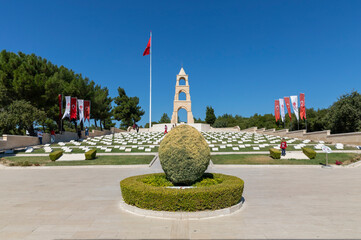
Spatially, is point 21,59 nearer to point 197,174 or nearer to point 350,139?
point 197,174

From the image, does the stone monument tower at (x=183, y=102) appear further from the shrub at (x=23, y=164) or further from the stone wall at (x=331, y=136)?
the shrub at (x=23, y=164)

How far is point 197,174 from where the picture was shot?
719 cm

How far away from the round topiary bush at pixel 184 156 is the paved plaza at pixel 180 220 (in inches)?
63.2

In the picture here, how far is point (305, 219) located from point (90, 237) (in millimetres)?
5116

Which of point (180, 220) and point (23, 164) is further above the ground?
point (23, 164)

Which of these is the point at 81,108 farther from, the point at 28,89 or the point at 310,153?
the point at 310,153

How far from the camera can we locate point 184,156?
275 inches

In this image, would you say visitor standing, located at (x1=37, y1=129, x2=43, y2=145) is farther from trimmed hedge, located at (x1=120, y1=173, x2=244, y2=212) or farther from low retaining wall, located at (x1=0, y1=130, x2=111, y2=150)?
trimmed hedge, located at (x1=120, y1=173, x2=244, y2=212)

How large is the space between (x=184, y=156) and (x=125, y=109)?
58.7 m

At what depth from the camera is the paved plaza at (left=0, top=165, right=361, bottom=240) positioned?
5.01 metres

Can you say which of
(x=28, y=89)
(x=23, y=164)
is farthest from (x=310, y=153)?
(x=28, y=89)

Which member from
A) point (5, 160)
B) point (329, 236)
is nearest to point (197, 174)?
point (329, 236)

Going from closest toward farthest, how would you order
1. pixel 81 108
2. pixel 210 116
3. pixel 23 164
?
pixel 23 164 → pixel 81 108 → pixel 210 116

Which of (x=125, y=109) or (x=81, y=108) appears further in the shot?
(x=125, y=109)
